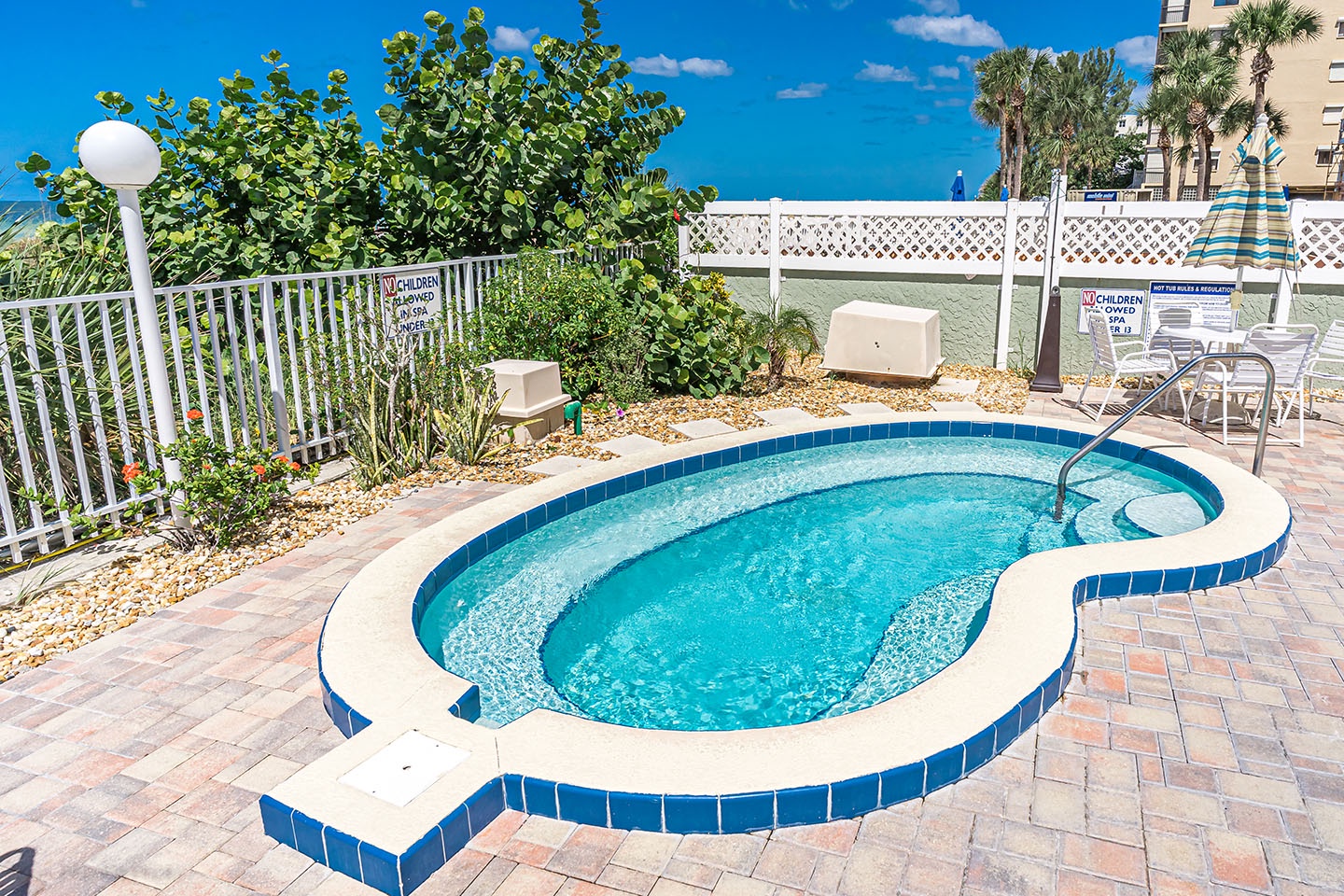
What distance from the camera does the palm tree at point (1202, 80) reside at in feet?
139

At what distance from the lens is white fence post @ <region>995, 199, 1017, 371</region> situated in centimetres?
987

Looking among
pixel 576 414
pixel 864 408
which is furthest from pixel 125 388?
pixel 864 408

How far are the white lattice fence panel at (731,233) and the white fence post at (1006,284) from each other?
9.40 feet

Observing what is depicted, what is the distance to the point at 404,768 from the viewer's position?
9.05 feet

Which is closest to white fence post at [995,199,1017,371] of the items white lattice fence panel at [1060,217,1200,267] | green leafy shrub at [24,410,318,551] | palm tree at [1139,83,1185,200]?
white lattice fence panel at [1060,217,1200,267]

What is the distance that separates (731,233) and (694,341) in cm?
330

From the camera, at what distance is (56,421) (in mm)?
4781

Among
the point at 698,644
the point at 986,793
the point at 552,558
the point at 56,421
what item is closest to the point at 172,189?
the point at 56,421

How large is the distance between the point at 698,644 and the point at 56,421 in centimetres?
370

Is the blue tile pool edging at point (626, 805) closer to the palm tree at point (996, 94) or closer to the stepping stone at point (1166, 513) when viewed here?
the stepping stone at point (1166, 513)

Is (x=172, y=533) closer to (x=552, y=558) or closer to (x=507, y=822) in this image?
(x=552, y=558)

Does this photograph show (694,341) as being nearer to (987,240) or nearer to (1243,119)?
(987,240)

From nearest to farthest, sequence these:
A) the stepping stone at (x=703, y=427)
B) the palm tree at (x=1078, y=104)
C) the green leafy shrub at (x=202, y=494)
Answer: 1. the green leafy shrub at (x=202, y=494)
2. the stepping stone at (x=703, y=427)
3. the palm tree at (x=1078, y=104)

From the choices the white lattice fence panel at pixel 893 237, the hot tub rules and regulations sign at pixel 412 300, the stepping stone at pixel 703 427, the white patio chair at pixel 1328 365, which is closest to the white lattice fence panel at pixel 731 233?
the white lattice fence panel at pixel 893 237
